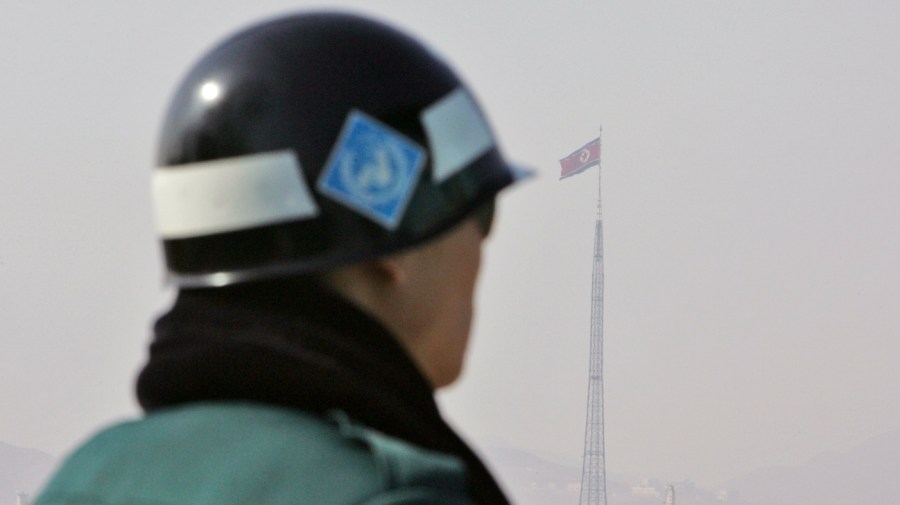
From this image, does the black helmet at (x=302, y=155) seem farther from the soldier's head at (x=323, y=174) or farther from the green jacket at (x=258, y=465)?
the green jacket at (x=258, y=465)

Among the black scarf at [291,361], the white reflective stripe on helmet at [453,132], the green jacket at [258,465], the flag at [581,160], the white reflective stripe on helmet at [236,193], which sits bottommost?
the green jacket at [258,465]

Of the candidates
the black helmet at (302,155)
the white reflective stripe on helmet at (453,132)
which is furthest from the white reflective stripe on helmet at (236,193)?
the white reflective stripe on helmet at (453,132)

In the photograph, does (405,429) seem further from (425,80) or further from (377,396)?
(425,80)

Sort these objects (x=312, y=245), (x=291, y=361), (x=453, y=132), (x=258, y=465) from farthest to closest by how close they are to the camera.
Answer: (x=453, y=132) → (x=312, y=245) → (x=291, y=361) → (x=258, y=465)

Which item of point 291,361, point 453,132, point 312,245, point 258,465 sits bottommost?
point 258,465

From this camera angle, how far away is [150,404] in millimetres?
3158

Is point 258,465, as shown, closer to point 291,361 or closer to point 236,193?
point 291,361

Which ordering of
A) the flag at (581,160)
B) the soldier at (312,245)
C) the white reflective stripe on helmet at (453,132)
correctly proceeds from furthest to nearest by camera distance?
the flag at (581,160), the white reflective stripe on helmet at (453,132), the soldier at (312,245)

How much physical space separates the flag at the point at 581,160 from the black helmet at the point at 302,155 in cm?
15940

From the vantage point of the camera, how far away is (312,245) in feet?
10.7

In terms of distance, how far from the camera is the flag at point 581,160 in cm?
16488

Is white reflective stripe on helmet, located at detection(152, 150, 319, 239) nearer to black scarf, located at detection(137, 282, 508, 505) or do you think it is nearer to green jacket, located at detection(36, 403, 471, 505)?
black scarf, located at detection(137, 282, 508, 505)

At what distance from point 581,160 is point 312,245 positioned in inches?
6554

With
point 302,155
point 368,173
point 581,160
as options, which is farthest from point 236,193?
point 581,160
